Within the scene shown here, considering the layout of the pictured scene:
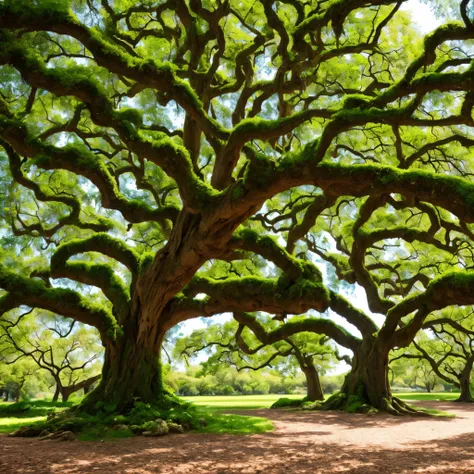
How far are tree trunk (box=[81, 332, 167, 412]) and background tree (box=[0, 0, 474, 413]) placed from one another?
1.8 inches

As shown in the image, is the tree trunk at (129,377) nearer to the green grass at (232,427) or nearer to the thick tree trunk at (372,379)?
the green grass at (232,427)

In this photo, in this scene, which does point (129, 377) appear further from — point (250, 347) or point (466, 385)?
point (466, 385)

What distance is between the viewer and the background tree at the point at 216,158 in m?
8.12

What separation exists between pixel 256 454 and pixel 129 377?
4994 mm

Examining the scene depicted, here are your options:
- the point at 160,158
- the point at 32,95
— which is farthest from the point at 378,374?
the point at 32,95

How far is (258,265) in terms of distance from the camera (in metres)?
18.5

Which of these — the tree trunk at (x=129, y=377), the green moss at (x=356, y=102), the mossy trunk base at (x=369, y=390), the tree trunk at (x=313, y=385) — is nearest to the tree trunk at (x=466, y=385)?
the tree trunk at (x=313, y=385)

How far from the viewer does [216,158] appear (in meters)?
10.6

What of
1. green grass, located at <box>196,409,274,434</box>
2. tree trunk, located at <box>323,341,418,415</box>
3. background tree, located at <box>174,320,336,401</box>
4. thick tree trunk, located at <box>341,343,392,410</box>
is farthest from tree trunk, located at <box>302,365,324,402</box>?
green grass, located at <box>196,409,274,434</box>

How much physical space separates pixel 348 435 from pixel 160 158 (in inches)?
244

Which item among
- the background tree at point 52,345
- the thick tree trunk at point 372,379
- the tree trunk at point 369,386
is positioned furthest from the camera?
the background tree at point 52,345

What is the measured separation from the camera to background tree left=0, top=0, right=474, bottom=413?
26.7 feet

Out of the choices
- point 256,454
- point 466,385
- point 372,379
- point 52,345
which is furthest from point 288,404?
point 52,345

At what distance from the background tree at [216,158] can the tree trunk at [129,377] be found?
5 cm
